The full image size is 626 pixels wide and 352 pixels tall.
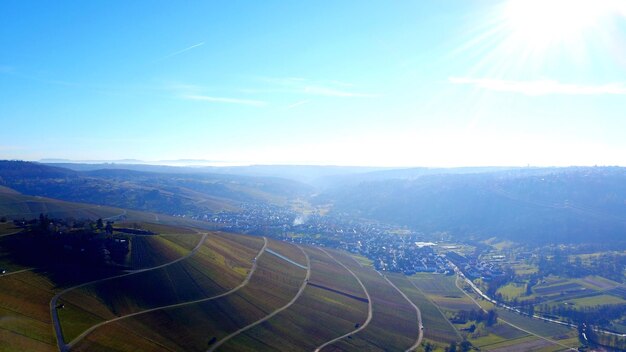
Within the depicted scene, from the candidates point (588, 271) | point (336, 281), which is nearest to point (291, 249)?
point (336, 281)

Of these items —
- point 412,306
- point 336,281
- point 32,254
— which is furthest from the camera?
point 336,281

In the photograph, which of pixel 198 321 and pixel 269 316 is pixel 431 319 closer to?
pixel 269 316

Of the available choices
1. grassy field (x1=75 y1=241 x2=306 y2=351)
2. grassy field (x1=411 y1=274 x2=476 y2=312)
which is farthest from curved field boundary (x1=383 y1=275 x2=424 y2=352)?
grassy field (x1=75 y1=241 x2=306 y2=351)

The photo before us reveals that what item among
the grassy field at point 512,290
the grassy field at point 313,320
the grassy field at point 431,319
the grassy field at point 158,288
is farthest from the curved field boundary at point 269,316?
the grassy field at point 512,290

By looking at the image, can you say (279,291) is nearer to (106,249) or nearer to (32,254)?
(106,249)

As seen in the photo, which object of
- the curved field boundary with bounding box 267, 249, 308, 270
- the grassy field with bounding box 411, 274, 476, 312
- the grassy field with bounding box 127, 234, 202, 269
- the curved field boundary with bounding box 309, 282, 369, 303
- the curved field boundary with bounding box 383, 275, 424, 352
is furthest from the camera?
the curved field boundary with bounding box 267, 249, 308, 270

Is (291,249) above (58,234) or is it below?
below

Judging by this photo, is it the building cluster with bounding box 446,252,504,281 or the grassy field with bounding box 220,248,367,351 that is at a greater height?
the grassy field with bounding box 220,248,367,351

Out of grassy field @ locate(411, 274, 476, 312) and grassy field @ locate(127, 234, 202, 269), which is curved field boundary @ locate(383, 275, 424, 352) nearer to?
grassy field @ locate(411, 274, 476, 312)
